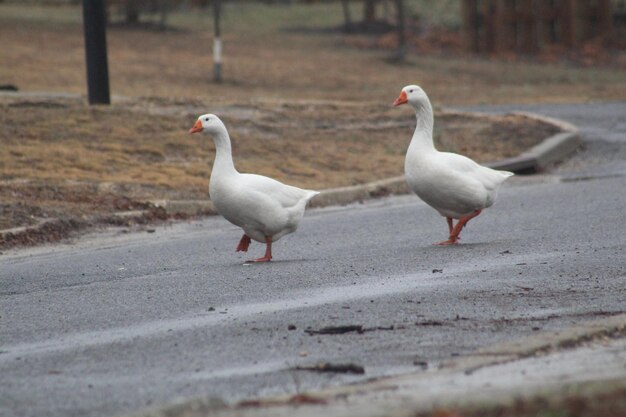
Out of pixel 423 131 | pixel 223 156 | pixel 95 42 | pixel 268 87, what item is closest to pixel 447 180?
pixel 423 131

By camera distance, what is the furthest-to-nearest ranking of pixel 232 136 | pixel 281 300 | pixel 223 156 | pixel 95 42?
pixel 95 42 < pixel 232 136 < pixel 223 156 < pixel 281 300

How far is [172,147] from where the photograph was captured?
15.1 m

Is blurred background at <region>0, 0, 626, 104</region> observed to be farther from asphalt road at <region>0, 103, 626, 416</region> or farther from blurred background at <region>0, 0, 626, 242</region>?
asphalt road at <region>0, 103, 626, 416</region>

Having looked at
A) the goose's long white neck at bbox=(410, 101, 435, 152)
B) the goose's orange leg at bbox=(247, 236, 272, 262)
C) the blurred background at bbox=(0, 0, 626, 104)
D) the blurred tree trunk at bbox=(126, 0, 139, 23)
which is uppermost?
the goose's long white neck at bbox=(410, 101, 435, 152)

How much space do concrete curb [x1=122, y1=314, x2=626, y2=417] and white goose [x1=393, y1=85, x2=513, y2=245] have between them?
3185mm

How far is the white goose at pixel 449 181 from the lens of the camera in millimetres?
9570

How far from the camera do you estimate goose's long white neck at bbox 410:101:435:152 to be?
32.2 ft

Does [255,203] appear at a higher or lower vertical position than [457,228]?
higher

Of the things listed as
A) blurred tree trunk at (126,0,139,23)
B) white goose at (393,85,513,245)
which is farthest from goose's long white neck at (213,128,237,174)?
blurred tree trunk at (126,0,139,23)

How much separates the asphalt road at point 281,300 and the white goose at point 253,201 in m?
0.30

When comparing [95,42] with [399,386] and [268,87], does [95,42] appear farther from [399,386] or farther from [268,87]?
[399,386]

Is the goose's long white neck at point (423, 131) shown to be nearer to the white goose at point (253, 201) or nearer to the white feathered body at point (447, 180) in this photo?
the white feathered body at point (447, 180)

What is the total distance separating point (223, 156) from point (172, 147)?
5999 mm

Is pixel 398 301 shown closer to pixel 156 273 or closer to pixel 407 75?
pixel 156 273
